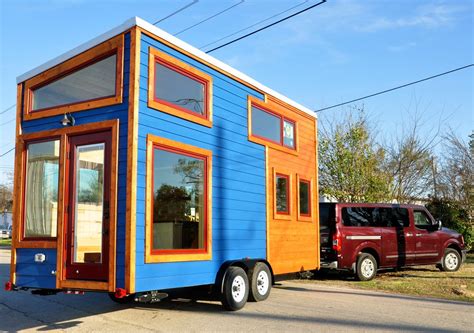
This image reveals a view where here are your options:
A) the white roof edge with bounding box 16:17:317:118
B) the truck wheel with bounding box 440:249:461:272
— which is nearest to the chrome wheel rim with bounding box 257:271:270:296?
the white roof edge with bounding box 16:17:317:118

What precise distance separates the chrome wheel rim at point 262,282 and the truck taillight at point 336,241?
3340 mm

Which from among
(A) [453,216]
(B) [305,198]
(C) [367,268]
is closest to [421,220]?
(C) [367,268]

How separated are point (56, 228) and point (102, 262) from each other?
3.34ft

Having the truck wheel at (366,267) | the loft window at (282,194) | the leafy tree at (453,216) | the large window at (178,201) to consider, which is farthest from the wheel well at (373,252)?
the leafy tree at (453,216)

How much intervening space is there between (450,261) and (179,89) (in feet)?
34.2

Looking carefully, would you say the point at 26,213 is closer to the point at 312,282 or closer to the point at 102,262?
the point at 102,262

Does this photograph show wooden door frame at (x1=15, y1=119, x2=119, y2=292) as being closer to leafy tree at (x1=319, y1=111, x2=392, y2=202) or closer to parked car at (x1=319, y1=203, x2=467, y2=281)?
parked car at (x1=319, y1=203, x2=467, y2=281)

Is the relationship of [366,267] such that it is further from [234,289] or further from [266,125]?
[234,289]

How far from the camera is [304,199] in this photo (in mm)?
10500

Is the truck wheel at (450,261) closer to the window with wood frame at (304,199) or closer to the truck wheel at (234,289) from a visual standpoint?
the window with wood frame at (304,199)

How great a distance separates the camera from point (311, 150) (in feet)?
36.5

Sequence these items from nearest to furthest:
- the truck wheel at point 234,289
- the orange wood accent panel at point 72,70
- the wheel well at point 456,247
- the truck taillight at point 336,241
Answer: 1. the orange wood accent panel at point 72,70
2. the truck wheel at point 234,289
3. the truck taillight at point 336,241
4. the wheel well at point 456,247

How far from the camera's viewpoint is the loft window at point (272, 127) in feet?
30.3

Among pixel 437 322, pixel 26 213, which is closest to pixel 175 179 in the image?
pixel 26 213
